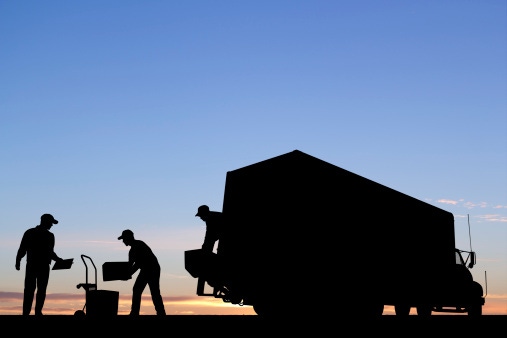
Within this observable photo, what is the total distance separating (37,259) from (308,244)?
5529mm

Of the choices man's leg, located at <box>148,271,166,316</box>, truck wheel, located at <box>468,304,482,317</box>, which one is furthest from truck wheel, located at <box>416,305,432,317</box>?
man's leg, located at <box>148,271,166,316</box>

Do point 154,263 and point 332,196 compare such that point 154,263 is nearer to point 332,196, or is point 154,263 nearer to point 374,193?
point 332,196

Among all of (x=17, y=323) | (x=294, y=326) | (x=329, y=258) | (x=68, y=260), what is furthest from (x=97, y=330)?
(x=329, y=258)

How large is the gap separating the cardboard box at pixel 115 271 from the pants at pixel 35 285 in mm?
1423

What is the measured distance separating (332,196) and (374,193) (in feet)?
4.83

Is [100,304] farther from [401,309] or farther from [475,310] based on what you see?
[475,310]

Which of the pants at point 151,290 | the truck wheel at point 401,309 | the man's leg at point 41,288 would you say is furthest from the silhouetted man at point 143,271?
the truck wheel at point 401,309

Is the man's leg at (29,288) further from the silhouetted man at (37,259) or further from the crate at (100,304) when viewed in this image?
the crate at (100,304)

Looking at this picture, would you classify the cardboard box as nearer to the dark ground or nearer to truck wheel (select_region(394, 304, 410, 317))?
the dark ground

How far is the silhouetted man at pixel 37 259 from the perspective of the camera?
1559 cm

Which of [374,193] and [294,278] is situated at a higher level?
[374,193]

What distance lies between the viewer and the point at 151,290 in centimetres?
1606

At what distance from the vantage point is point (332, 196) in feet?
51.5

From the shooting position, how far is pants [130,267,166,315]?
16.0 metres
